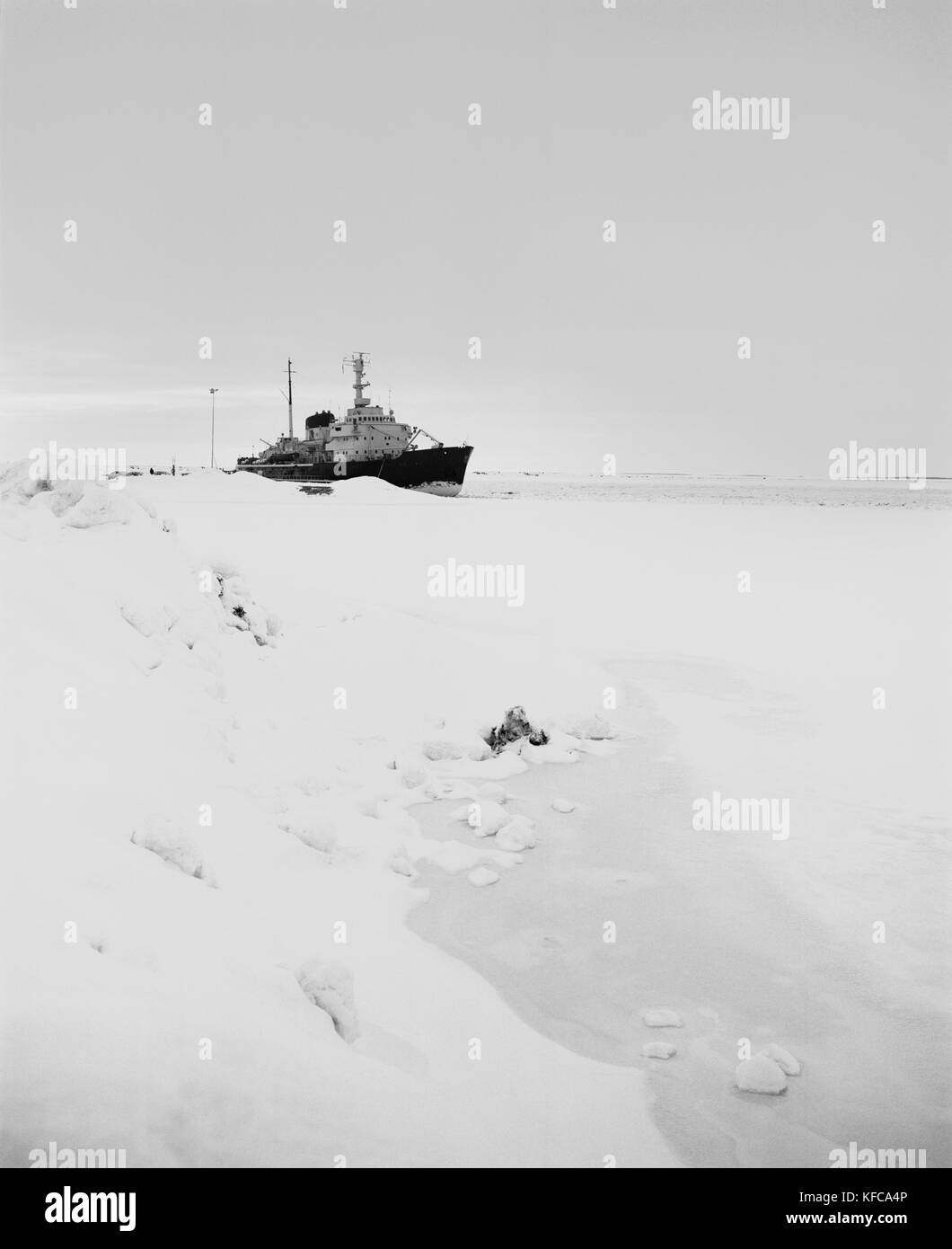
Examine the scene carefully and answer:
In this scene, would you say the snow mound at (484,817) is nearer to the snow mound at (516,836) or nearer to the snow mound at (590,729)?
the snow mound at (516,836)

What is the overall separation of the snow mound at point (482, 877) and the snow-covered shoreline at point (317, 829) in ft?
0.45

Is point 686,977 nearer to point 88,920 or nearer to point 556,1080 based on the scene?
point 556,1080

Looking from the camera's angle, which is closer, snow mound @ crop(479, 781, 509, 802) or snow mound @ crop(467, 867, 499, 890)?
snow mound @ crop(467, 867, 499, 890)

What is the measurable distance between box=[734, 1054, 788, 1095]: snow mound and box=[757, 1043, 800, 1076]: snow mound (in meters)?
0.05

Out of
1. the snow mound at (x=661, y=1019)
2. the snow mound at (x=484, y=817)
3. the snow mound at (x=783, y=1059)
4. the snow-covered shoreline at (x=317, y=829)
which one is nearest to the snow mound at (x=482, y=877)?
the snow-covered shoreline at (x=317, y=829)

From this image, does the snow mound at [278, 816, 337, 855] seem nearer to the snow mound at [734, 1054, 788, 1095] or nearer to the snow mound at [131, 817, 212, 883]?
the snow mound at [131, 817, 212, 883]

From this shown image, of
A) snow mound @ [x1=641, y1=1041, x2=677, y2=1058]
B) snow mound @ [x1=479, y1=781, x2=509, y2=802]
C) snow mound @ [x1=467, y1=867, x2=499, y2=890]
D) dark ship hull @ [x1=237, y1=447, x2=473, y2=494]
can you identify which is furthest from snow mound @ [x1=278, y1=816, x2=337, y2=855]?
dark ship hull @ [x1=237, y1=447, x2=473, y2=494]

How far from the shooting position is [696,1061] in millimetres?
4098

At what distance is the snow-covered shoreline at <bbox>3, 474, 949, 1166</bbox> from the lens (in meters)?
3.18

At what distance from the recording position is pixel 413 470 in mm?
52281

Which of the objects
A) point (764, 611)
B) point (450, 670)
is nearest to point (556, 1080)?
point (450, 670)

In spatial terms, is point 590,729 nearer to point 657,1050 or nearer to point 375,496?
point 657,1050

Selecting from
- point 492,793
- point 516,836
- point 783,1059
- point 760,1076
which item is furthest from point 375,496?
point 760,1076
